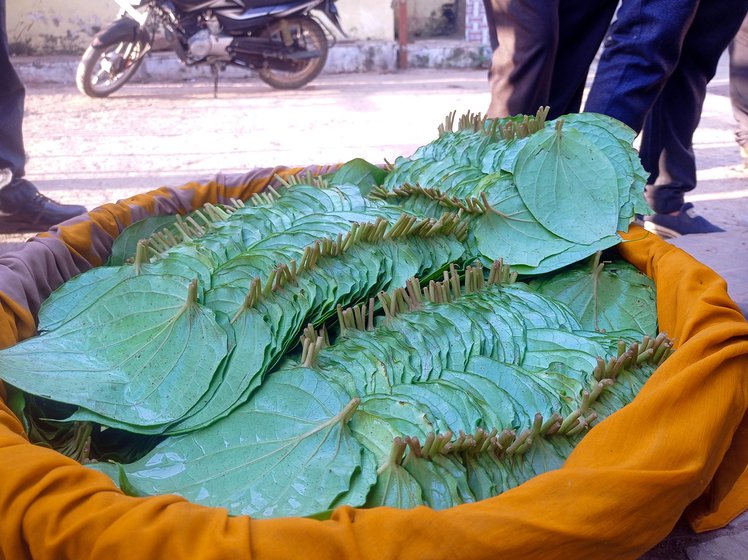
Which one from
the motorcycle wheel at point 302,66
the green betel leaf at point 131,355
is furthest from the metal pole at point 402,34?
the green betel leaf at point 131,355

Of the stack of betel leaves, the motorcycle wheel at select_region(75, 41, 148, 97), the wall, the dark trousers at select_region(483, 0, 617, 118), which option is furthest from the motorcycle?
the stack of betel leaves

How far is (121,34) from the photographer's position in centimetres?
585

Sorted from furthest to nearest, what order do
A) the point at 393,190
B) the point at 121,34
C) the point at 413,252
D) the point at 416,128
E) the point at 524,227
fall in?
the point at 121,34, the point at 416,128, the point at 393,190, the point at 524,227, the point at 413,252

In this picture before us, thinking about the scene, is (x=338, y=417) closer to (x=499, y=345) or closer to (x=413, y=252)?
(x=499, y=345)

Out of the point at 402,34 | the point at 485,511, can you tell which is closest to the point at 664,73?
the point at 485,511

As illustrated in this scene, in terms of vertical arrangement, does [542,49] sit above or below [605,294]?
above

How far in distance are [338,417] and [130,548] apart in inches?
13.2

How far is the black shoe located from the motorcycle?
304 centimetres

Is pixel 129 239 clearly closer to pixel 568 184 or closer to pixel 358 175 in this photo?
pixel 358 175

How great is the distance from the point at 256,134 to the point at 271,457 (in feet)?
14.1

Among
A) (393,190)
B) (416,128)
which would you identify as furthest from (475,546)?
(416,128)

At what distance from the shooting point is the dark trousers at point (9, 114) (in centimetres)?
306

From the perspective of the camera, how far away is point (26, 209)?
3.16 meters

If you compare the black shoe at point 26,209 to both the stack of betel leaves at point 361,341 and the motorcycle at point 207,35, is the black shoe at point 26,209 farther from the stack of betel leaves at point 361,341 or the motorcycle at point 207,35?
the motorcycle at point 207,35
